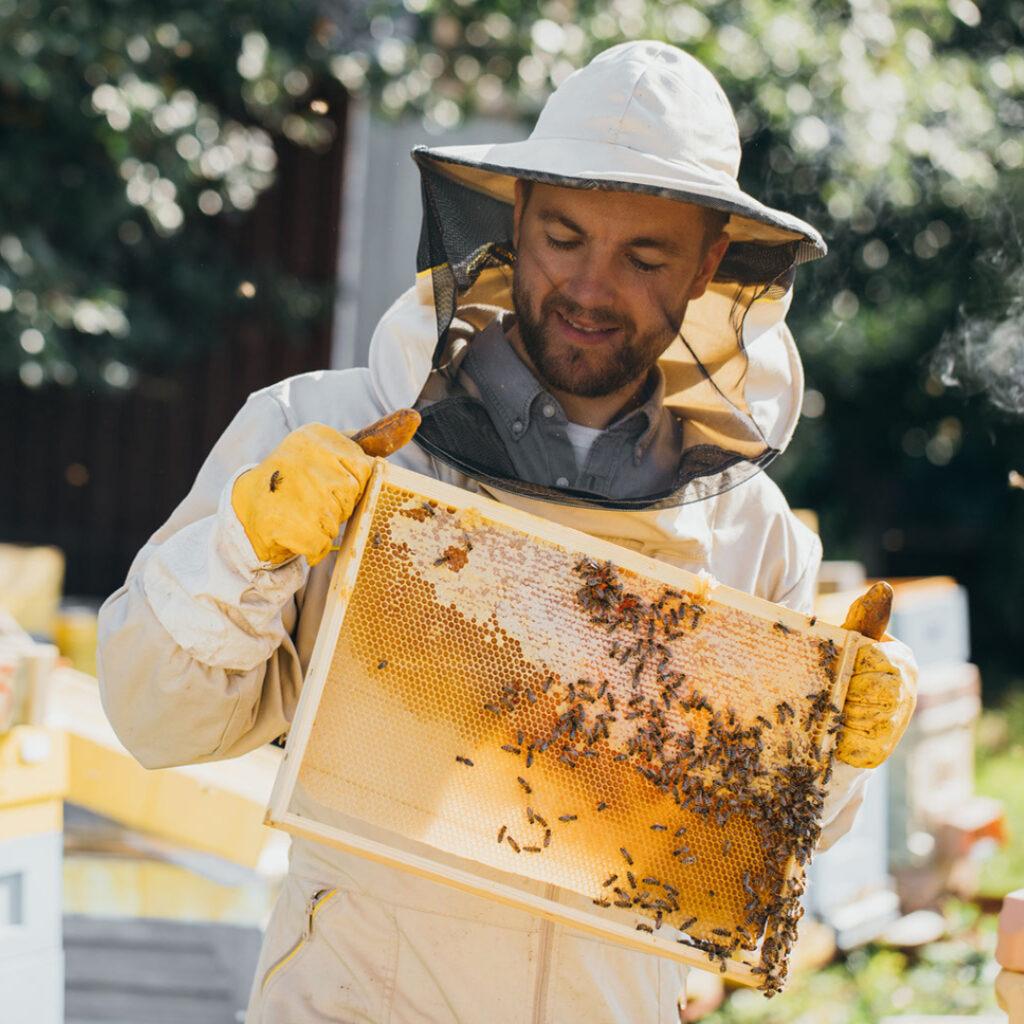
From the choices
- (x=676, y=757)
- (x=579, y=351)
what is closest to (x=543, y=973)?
(x=676, y=757)

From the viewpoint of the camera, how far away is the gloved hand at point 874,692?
81.5 inches

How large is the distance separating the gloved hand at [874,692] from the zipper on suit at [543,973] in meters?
0.56

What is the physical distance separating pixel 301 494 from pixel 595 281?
2.27 ft

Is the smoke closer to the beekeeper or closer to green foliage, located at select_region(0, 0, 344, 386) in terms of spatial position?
the beekeeper

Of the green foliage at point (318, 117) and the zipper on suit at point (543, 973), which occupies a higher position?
the green foliage at point (318, 117)

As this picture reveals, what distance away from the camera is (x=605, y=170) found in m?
2.07

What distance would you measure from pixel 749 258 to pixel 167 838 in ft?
7.42

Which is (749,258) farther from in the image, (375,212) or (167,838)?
(375,212)

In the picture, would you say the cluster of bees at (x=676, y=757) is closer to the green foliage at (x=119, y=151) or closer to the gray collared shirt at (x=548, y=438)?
the gray collared shirt at (x=548, y=438)

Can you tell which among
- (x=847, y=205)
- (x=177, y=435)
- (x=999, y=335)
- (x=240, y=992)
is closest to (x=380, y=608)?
(x=240, y=992)

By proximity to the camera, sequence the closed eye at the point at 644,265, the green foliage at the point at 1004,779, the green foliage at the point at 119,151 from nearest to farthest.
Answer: the closed eye at the point at 644,265, the green foliage at the point at 119,151, the green foliage at the point at 1004,779

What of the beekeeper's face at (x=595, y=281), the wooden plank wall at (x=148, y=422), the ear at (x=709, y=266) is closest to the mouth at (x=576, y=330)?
the beekeeper's face at (x=595, y=281)

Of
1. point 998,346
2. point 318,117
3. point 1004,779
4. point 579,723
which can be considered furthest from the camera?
point 1004,779

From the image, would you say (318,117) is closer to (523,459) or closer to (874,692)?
(523,459)
